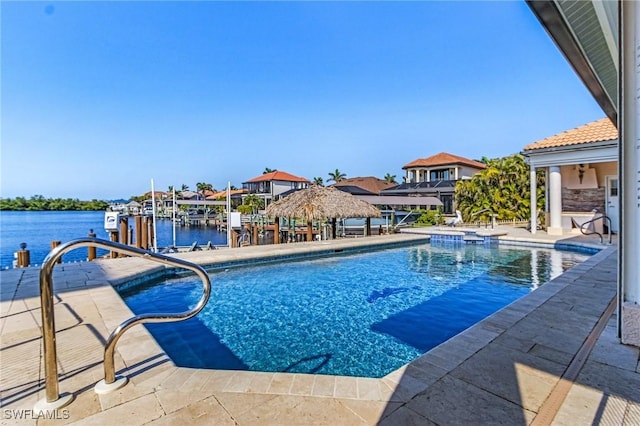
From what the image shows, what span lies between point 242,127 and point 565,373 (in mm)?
25014

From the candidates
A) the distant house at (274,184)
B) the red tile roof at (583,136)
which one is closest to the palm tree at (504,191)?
the red tile roof at (583,136)

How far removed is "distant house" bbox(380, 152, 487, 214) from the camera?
3102 centimetres

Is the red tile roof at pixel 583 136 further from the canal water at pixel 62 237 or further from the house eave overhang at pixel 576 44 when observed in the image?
the canal water at pixel 62 237

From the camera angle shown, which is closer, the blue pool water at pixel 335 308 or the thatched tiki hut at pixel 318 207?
the blue pool water at pixel 335 308

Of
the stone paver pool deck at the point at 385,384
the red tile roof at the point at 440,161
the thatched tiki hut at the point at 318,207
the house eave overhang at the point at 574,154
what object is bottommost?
the stone paver pool deck at the point at 385,384

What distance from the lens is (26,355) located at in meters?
3.26

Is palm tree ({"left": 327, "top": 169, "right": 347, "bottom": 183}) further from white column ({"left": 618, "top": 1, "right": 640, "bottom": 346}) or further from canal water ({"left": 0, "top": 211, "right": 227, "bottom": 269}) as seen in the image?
white column ({"left": 618, "top": 1, "right": 640, "bottom": 346})

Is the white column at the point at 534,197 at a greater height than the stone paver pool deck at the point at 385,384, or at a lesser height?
greater

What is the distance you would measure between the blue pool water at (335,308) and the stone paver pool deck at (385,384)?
1.08 metres

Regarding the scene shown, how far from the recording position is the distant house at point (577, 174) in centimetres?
1290

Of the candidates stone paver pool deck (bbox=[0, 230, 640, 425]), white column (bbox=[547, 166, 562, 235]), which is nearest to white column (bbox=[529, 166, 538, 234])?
white column (bbox=[547, 166, 562, 235])

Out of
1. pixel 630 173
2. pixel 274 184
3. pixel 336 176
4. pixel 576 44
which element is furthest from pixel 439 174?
pixel 630 173

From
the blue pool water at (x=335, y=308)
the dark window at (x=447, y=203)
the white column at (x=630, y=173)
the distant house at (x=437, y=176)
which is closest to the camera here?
the white column at (x=630, y=173)

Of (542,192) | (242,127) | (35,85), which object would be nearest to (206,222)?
(242,127)
